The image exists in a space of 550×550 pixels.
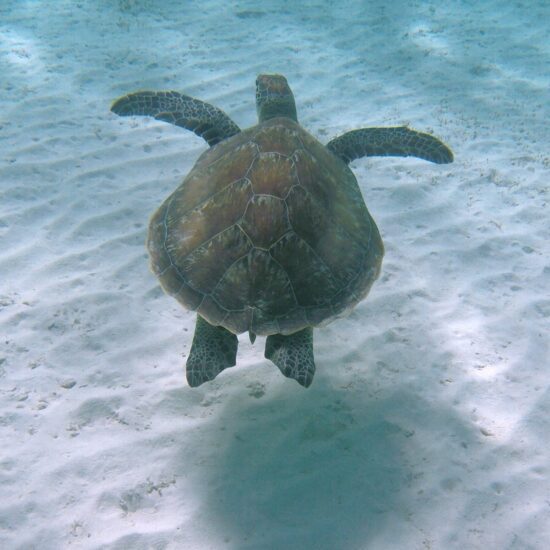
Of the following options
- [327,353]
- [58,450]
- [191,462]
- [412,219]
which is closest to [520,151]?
[412,219]

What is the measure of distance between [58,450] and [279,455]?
138cm

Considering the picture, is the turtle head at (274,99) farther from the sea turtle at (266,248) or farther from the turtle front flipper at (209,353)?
the turtle front flipper at (209,353)

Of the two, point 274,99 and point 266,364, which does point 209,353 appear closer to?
point 266,364

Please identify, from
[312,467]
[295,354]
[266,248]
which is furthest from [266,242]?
[312,467]

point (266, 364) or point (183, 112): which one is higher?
point (183, 112)

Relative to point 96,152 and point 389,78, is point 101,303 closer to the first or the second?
point 96,152

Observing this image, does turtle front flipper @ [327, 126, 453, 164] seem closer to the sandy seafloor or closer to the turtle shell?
the sandy seafloor

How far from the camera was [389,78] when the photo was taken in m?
7.53

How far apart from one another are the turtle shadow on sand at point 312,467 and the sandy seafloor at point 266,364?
0.01 m

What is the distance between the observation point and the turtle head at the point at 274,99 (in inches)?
161

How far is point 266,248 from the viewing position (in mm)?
2584

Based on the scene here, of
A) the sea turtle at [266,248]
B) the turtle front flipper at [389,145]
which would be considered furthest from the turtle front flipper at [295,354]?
→ the turtle front flipper at [389,145]

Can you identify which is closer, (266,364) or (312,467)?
(312,467)

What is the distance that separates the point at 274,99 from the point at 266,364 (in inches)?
93.0
